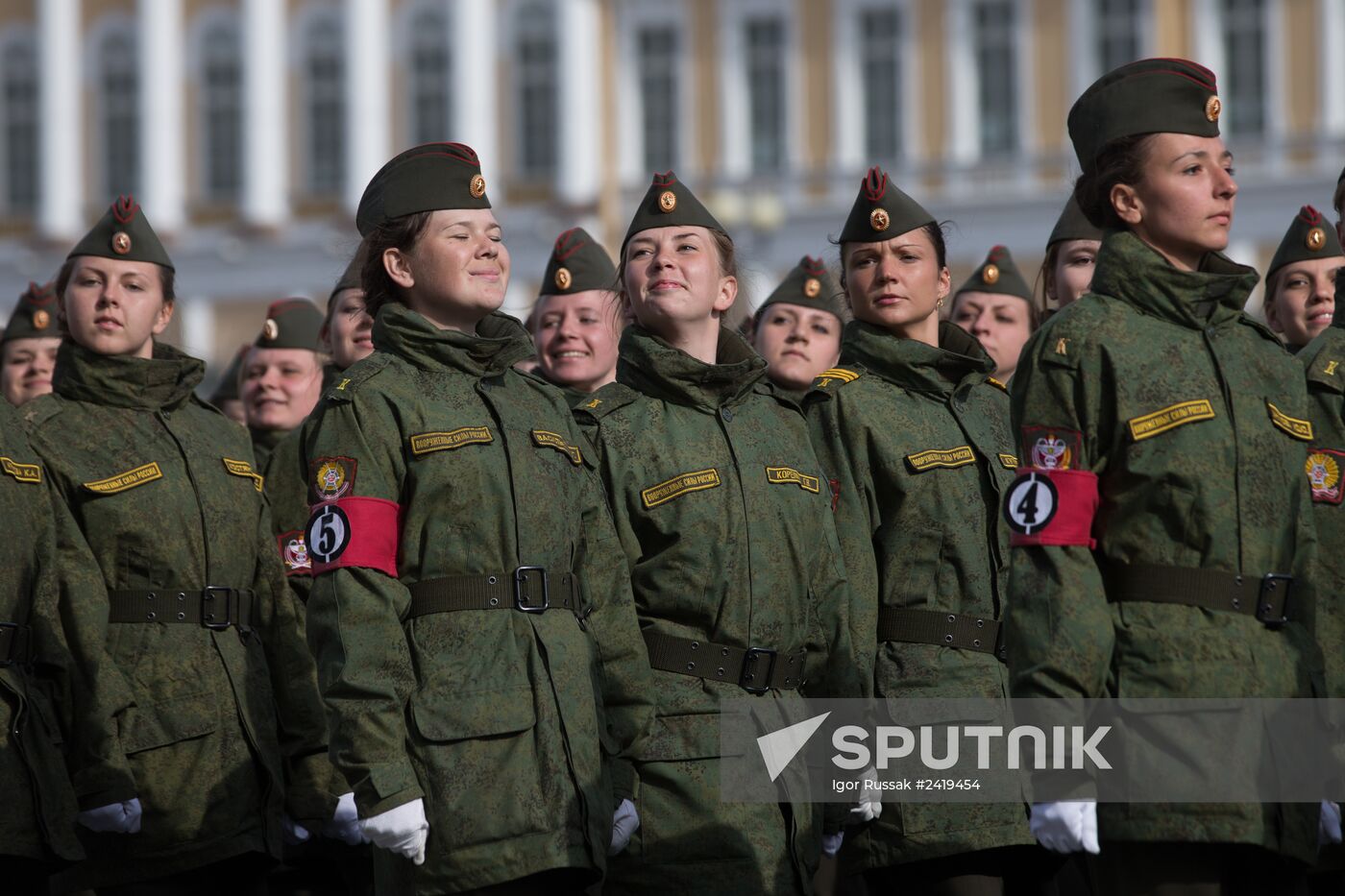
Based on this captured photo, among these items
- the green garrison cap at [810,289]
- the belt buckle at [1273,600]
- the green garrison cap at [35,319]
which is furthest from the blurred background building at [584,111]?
the belt buckle at [1273,600]

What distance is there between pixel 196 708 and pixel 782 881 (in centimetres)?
174

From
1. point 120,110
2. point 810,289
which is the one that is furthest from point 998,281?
point 120,110

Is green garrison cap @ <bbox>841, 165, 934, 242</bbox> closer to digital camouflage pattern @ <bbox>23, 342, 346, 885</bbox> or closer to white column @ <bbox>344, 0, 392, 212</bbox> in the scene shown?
digital camouflage pattern @ <bbox>23, 342, 346, 885</bbox>

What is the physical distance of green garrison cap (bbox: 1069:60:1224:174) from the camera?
4965mm

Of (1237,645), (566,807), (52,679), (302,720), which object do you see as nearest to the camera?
(1237,645)

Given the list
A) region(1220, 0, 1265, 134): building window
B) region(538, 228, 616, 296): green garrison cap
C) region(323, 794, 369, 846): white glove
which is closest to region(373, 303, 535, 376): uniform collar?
region(323, 794, 369, 846): white glove

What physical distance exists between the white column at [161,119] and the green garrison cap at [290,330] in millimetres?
36438

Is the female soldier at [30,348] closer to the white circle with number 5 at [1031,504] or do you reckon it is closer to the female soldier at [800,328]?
the female soldier at [800,328]

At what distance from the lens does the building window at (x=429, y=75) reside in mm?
43781

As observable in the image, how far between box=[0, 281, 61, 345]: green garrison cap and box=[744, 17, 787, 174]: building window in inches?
1258

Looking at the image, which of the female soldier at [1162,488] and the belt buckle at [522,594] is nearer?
Answer: the female soldier at [1162,488]

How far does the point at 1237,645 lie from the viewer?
184 inches

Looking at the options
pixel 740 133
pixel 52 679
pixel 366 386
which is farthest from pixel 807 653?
pixel 740 133

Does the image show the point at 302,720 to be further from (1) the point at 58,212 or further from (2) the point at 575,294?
(1) the point at 58,212
